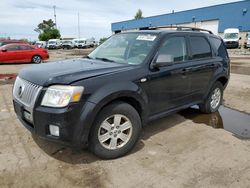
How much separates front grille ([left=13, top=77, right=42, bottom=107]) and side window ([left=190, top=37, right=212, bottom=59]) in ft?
9.68

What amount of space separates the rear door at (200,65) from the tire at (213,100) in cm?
33

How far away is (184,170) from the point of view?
2957 millimetres

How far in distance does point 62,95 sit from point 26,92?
2.27 feet

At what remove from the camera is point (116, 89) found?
2.98 metres

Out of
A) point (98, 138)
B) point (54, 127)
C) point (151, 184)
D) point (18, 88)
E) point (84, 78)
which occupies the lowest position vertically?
point (151, 184)

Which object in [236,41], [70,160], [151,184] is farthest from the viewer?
[236,41]

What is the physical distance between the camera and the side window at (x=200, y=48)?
435 centimetres

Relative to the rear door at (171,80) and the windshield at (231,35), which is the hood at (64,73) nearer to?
the rear door at (171,80)

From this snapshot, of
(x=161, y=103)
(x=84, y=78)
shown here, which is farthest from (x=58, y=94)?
(x=161, y=103)

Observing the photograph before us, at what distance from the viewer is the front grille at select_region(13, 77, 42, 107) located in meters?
2.84

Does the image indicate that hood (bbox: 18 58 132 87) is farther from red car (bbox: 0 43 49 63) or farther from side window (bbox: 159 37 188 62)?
red car (bbox: 0 43 49 63)

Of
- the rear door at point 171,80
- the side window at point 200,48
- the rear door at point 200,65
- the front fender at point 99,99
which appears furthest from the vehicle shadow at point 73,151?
the side window at point 200,48

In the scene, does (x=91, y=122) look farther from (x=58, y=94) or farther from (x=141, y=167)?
(x=141, y=167)

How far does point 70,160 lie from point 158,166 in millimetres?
1234
